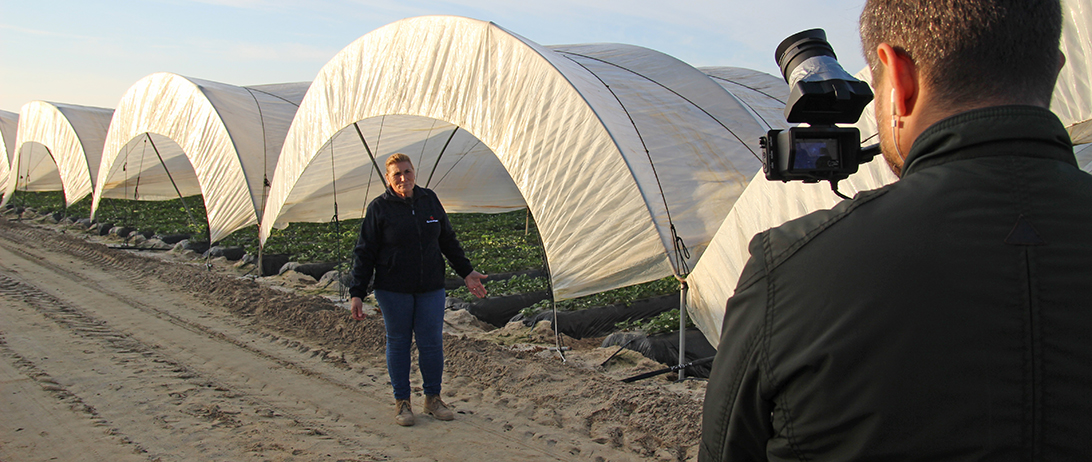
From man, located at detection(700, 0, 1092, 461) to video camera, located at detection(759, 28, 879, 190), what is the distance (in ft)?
1.31

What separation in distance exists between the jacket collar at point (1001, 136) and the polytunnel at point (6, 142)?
32.4 meters

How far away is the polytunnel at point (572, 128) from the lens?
6090 millimetres

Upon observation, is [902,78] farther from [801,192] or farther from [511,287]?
[511,287]

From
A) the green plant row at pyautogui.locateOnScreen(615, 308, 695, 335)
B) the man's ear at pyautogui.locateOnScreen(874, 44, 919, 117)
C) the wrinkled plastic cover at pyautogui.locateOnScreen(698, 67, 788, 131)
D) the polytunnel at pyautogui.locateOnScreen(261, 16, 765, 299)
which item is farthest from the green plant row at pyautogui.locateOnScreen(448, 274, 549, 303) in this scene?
the man's ear at pyautogui.locateOnScreen(874, 44, 919, 117)

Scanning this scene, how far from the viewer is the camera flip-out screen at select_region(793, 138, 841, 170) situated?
1.45 metres

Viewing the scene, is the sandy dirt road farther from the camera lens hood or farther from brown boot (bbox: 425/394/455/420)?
the camera lens hood

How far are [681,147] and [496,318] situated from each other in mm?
2961

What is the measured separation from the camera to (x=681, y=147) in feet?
22.9

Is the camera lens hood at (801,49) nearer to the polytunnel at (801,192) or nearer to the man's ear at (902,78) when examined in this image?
the man's ear at (902,78)

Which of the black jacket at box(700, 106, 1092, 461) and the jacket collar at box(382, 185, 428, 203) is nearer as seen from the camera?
the black jacket at box(700, 106, 1092, 461)

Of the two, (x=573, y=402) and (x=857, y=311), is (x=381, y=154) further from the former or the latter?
(x=857, y=311)

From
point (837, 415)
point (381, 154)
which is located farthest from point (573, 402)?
point (381, 154)

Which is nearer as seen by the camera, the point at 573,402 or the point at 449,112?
the point at 573,402

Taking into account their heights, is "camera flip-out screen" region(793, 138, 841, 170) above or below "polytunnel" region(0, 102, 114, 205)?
below
